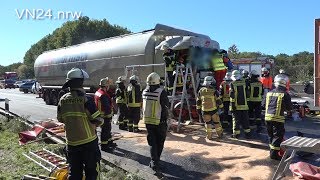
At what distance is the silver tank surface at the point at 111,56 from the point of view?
42.5 ft

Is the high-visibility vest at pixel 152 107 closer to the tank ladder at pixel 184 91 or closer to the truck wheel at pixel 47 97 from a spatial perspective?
the tank ladder at pixel 184 91

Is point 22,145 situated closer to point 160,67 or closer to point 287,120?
point 160,67

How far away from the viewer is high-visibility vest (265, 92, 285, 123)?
22.9 feet

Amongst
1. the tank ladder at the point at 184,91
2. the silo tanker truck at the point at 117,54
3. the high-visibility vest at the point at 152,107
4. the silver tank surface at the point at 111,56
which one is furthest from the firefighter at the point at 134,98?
the high-visibility vest at the point at 152,107

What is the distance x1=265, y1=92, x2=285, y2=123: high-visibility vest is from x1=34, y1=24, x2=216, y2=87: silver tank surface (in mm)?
5866

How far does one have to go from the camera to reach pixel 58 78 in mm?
20078

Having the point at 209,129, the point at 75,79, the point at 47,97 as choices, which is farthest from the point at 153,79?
the point at 47,97

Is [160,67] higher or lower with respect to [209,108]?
higher

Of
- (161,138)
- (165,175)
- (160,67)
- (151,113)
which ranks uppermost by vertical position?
(160,67)

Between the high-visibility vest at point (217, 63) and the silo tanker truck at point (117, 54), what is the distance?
1.46 ft

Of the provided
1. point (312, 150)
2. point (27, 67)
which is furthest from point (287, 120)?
point (27, 67)

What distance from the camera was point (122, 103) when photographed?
1113 cm

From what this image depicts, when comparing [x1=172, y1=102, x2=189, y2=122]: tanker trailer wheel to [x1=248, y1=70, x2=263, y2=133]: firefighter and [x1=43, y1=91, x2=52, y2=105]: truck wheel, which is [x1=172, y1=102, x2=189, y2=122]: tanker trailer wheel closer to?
[x1=248, y1=70, x2=263, y2=133]: firefighter

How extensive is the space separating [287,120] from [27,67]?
79.5 metres
